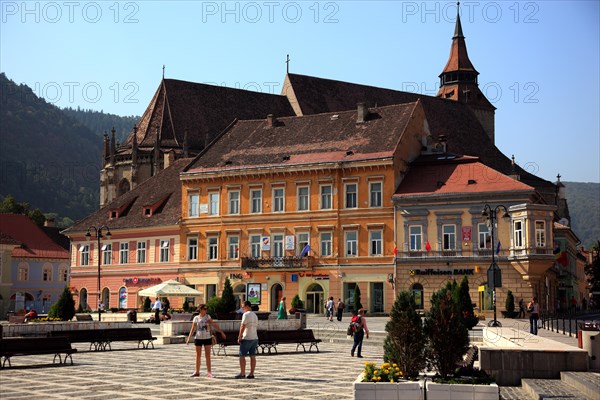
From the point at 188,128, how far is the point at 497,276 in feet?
171

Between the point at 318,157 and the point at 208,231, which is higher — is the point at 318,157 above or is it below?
above

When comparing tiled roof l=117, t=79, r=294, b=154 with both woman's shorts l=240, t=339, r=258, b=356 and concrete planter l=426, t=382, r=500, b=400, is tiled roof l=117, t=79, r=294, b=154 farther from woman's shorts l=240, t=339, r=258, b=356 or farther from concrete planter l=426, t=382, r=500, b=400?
concrete planter l=426, t=382, r=500, b=400

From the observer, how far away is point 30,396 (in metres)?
17.6

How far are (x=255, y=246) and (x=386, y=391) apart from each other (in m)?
47.5

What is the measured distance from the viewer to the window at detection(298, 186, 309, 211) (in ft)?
200

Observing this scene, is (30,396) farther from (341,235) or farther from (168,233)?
(168,233)

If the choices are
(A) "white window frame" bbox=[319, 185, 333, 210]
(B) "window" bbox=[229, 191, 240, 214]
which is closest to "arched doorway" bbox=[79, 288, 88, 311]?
(B) "window" bbox=[229, 191, 240, 214]

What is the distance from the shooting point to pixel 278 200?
61875mm

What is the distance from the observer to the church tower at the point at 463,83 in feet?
351

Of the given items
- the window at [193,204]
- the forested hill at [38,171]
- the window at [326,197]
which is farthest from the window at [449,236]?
the forested hill at [38,171]

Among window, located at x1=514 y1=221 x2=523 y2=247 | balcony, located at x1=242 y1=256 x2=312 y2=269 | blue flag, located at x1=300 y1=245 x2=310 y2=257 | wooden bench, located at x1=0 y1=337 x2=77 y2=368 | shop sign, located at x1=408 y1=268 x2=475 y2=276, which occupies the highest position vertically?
window, located at x1=514 y1=221 x2=523 y2=247

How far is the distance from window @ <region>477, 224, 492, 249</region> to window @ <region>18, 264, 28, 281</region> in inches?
1748

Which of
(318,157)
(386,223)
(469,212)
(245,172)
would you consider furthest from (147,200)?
(469,212)

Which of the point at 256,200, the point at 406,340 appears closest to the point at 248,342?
the point at 406,340
